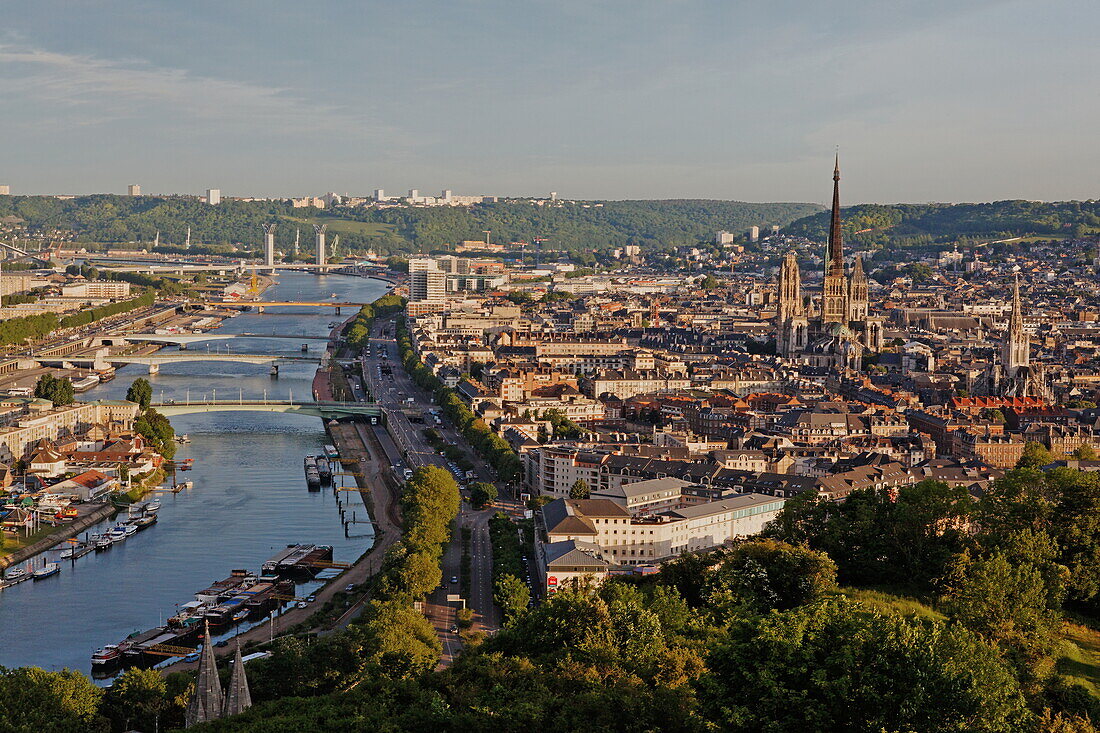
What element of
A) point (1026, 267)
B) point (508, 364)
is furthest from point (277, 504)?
point (1026, 267)

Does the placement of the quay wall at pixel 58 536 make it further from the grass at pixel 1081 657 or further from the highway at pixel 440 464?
the grass at pixel 1081 657

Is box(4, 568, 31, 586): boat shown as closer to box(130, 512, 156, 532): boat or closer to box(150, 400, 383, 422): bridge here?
box(130, 512, 156, 532): boat

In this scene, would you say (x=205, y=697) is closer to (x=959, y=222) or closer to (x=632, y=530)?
(x=632, y=530)

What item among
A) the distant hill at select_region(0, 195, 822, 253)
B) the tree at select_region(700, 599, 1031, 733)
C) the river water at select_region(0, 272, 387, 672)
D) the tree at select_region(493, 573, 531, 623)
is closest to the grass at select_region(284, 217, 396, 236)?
the distant hill at select_region(0, 195, 822, 253)

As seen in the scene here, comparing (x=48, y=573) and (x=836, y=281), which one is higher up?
(x=836, y=281)

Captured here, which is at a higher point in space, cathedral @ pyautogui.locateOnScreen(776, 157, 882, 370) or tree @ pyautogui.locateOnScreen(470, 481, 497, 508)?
cathedral @ pyautogui.locateOnScreen(776, 157, 882, 370)

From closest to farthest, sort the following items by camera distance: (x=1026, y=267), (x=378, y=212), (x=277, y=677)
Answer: (x=277, y=677), (x=1026, y=267), (x=378, y=212)

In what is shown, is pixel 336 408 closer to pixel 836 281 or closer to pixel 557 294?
pixel 836 281
